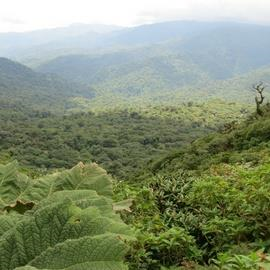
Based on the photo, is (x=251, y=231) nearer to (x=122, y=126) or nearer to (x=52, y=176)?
(x=52, y=176)

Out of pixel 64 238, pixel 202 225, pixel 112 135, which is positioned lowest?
pixel 112 135

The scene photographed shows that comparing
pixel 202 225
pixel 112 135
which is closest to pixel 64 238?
pixel 202 225

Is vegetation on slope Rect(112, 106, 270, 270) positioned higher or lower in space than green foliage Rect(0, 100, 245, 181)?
higher

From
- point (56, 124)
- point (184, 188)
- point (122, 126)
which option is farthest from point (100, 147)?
point (184, 188)

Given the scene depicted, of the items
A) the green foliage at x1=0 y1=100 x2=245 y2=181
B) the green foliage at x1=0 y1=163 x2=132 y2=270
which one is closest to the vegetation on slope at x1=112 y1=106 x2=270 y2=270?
the green foliage at x1=0 y1=163 x2=132 y2=270

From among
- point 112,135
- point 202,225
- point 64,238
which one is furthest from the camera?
point 112,135

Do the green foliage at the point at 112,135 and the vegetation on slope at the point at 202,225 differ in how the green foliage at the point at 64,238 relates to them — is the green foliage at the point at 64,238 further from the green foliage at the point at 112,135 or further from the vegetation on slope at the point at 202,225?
the green foliage at the point at 112,135

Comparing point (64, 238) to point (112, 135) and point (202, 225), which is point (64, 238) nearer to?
point (202, 225)

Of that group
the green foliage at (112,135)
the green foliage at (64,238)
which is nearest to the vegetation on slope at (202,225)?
the green foliage at (64,238)

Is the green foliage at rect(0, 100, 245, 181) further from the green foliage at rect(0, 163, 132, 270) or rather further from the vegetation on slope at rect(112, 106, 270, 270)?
the green foliage at rect(0, 163, 132, 270)

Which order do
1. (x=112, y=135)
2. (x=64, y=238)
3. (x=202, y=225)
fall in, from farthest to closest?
(x=112, y=135), (x=202, y=225), (x=64, y=238)

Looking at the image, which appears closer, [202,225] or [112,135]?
[202,225]

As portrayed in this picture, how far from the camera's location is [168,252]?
5.12 meters

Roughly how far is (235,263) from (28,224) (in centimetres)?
243
